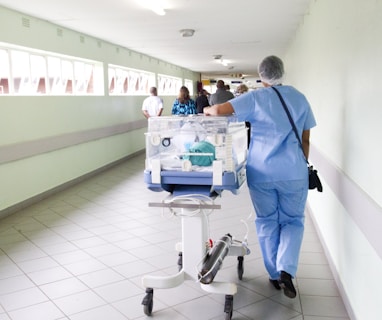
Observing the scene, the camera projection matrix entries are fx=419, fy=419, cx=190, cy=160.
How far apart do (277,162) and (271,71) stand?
2.09ft

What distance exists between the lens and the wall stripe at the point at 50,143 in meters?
5.06

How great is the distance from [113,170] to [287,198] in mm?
5947

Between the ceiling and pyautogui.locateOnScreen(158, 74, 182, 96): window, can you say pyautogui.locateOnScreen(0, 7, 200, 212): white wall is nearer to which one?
the ceiling

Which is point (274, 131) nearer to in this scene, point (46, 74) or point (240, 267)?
point (240, 267)

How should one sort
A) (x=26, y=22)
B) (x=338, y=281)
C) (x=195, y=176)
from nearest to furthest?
(x=195, y=176) < (x=338, y=281) < (x=26, y=22)

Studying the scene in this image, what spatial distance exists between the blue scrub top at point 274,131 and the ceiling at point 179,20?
282cm

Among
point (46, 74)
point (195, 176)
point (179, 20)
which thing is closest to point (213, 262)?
point (195, 176)

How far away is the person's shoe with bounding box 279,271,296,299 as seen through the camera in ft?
8.82

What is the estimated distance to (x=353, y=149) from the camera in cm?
254

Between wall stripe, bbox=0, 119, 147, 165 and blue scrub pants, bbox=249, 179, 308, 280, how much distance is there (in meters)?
3.36

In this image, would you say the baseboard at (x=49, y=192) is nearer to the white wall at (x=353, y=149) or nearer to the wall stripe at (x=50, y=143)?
the wall stripe at (x=50, y=143)

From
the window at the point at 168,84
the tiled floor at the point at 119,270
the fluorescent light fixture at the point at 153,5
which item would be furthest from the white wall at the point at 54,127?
the window at the point at 168,84

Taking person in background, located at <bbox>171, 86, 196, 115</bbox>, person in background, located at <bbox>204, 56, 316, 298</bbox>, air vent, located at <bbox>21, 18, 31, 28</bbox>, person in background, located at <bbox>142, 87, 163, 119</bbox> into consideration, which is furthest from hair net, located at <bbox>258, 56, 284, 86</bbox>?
person in background, located at <bbox>142, 87, 163, 119</bbox>

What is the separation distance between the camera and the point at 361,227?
216cm
